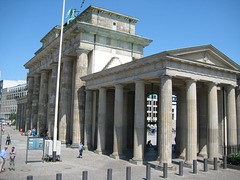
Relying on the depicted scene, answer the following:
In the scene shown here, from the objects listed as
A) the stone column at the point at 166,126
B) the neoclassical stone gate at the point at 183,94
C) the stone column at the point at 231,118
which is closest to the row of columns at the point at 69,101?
the neoclassical stone gate at the point at 183,94

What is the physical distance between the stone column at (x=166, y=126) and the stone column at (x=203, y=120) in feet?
26.9

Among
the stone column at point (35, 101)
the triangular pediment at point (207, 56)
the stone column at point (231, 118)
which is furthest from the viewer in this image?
the stone column at point (35, 101)

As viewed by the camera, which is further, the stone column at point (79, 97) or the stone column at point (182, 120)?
the stone column at point (79, 97)

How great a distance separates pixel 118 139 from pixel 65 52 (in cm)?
1607

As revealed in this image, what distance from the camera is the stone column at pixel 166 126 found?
16.5m

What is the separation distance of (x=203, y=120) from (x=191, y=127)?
6.82 m

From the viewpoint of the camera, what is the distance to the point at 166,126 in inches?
662

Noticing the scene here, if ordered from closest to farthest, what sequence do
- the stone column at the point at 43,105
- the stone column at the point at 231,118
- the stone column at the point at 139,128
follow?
the stone column at the point at 139,128, the stone column at the point at 231,118, the stone column at the point at 43,105

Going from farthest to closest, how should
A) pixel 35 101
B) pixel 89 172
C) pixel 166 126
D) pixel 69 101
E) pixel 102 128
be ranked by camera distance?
1. pixel 35 101
2. pixel 69 101
3. pixel 102 128
4. pixel 166 126
5. pixel 89 172

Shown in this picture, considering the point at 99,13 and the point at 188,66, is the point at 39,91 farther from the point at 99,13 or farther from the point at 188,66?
the point at 188,66

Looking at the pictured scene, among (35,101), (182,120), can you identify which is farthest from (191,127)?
(35,101)

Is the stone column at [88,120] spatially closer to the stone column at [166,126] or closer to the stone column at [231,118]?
the stone column at [166,126]

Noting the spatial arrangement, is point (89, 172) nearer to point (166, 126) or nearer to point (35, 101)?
point (166, 126)

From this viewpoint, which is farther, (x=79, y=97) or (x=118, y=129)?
(x=79, y=97)
